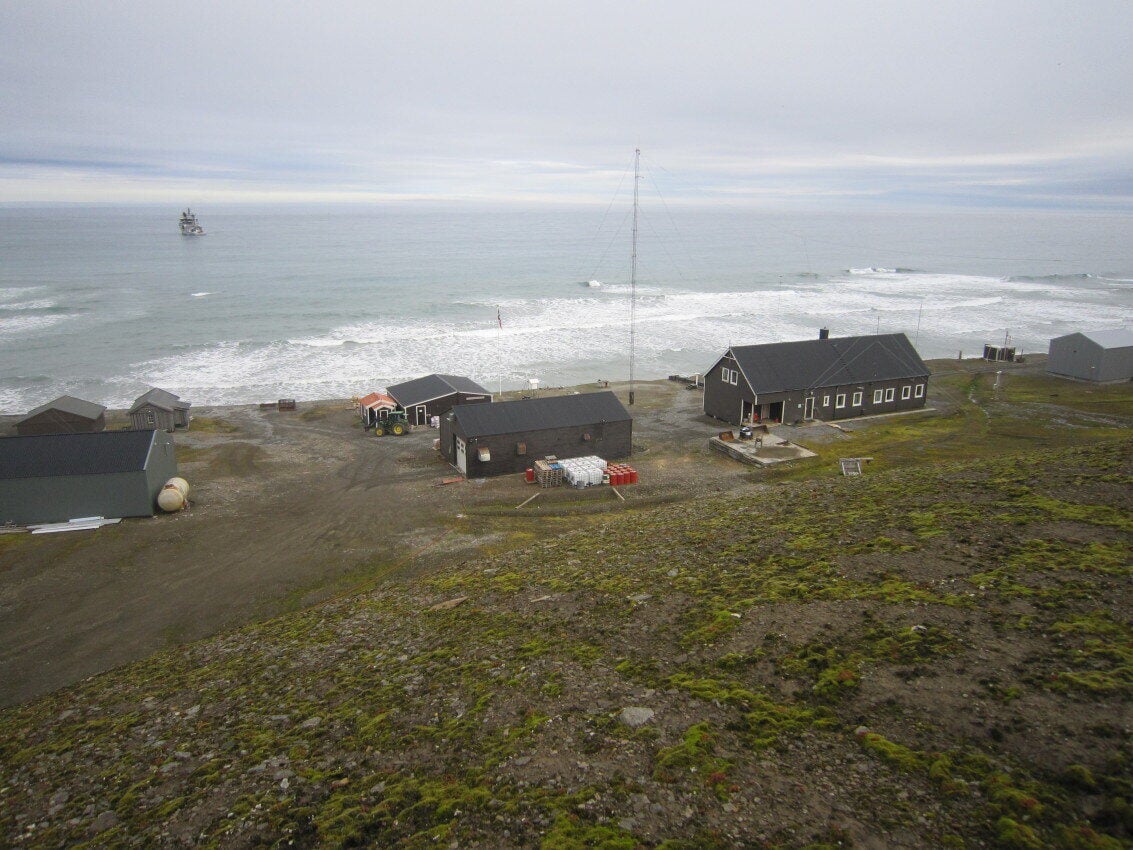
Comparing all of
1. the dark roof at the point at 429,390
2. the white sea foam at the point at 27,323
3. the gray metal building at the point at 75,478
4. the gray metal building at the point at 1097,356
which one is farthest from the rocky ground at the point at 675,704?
the white sea foam at the point at 27,323

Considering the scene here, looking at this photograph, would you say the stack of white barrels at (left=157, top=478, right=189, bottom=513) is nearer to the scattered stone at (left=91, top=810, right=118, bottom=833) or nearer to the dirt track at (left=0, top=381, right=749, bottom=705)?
the dirt track at (left=0, top=381, right=749, bottom=705)

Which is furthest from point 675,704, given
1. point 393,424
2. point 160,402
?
point 160,402

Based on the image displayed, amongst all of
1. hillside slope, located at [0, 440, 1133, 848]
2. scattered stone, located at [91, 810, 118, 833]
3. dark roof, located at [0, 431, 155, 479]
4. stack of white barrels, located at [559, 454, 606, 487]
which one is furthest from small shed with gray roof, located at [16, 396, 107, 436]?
scattered stone, located at [91, 810, 118, 833]

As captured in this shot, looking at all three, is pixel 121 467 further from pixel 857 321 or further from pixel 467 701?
pixel 857 321

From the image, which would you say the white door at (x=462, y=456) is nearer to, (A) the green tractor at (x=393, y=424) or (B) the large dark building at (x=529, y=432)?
(B) the large dark building at (x=529, y=432)

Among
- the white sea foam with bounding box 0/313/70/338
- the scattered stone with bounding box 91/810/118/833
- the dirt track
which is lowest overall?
the dirt track

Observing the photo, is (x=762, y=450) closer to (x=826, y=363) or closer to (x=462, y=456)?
(x=826, y=363)
